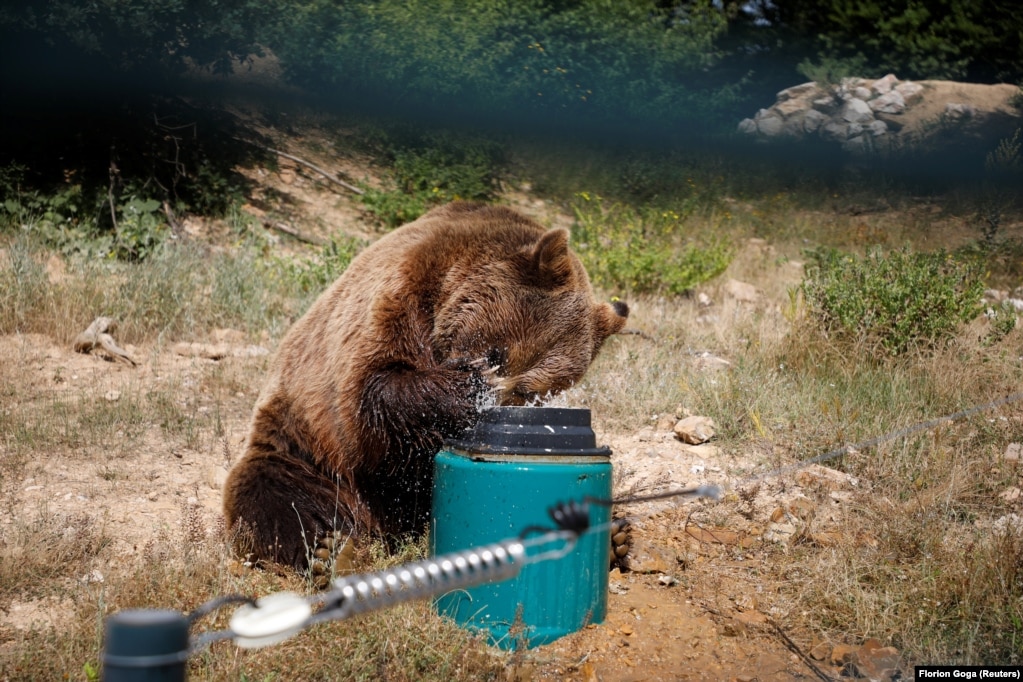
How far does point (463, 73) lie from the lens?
9352 millimetres

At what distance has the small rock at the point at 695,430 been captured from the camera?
4.37 metres

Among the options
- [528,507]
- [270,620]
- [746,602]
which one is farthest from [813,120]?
[270,620]

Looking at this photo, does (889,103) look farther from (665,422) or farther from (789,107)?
(665,422)

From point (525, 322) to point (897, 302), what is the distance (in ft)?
9.77

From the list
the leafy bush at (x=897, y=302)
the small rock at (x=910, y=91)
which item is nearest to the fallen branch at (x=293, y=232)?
the leafy bush at (x=897, y=302)

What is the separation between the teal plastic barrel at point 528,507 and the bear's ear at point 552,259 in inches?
25.4

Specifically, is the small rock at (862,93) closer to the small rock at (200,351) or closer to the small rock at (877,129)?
the small rock at (877,129)

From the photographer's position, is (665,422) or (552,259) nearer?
(552,259)

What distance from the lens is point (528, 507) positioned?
8.50 feet

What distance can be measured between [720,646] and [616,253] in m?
4.85

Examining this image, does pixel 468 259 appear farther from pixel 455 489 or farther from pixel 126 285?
pixel 126 285

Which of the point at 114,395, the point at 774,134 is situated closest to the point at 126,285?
the point at 114,395

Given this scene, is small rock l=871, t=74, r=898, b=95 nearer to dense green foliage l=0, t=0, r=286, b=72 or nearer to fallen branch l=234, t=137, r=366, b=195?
fallen branch l=234, t=137, r=366, b=195

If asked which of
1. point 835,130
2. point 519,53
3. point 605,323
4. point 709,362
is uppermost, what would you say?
point 519,53
